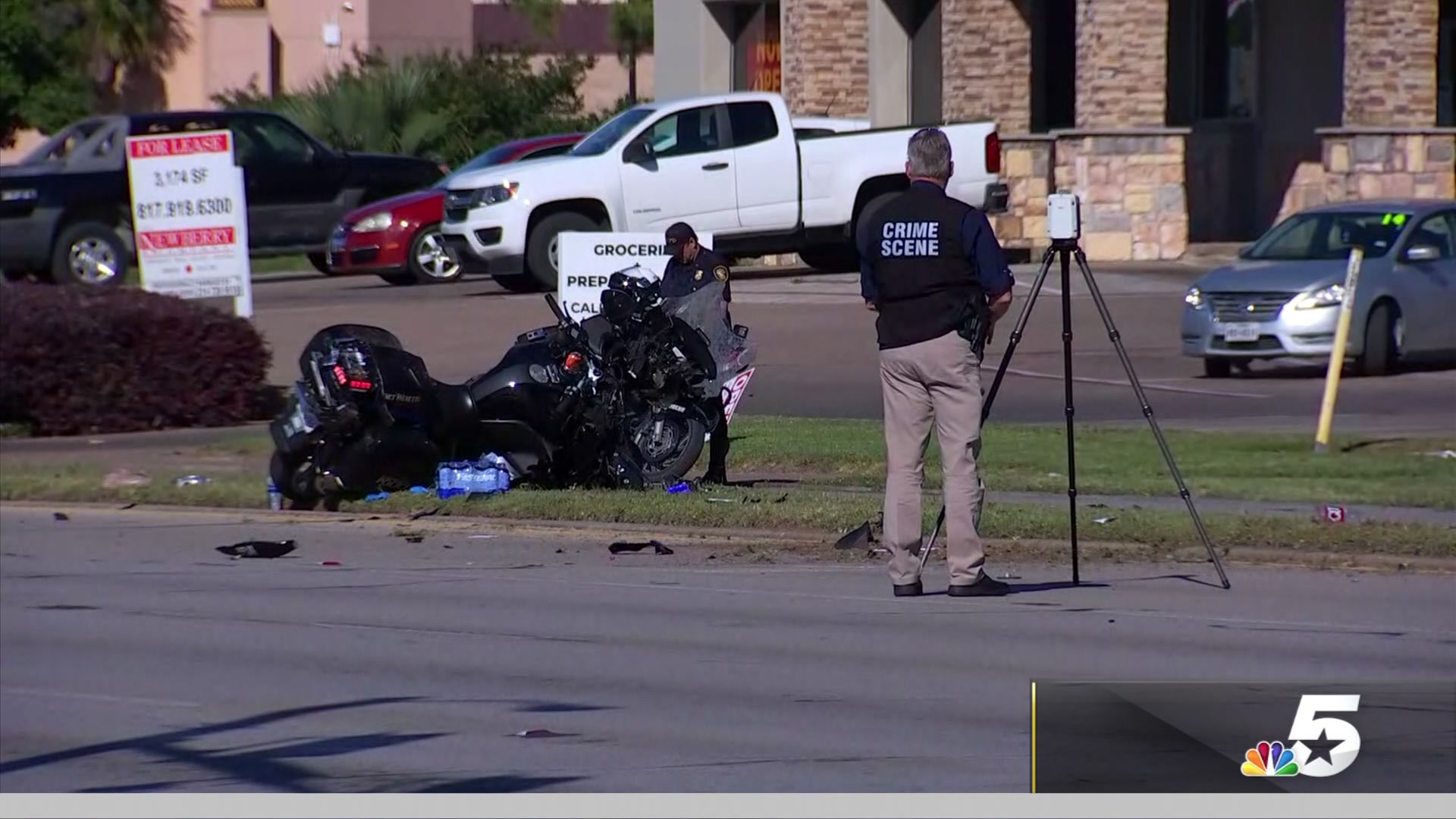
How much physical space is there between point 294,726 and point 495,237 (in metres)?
15.5

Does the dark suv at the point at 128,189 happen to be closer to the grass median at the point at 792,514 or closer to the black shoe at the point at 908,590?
the grass median at the point at 792,514

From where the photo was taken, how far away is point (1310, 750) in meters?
5.92

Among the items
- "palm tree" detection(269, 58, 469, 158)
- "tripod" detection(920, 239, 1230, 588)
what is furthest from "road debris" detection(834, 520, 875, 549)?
"palm tree" detection(269, 58, 469, 158)

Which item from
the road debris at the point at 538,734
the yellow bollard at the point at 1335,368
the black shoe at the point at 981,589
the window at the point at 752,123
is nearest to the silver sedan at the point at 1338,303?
the yellow bollard at the point at 1335,368

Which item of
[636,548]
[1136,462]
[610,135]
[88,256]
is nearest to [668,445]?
[636,548]

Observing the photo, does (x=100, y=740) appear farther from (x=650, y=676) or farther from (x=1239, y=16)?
(x=1239, y=16)

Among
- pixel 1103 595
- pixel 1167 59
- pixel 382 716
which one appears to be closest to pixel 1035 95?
pixel 1167 59

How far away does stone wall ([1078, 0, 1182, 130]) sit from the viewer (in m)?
27.9

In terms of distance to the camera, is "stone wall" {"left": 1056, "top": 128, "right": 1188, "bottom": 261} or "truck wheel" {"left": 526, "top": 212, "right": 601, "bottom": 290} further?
"stone wall" {"left": 1056, "top": 128, "right": 1188, "bottom": 261}

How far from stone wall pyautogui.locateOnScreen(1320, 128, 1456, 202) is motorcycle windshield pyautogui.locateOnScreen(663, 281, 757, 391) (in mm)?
15608

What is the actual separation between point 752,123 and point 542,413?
37.4 ft

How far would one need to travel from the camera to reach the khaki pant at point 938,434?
9.27 meters

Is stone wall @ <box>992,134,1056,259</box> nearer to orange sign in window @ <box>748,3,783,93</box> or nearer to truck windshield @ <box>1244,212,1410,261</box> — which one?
orange sign in window @ <box>748,3,783,93</box>

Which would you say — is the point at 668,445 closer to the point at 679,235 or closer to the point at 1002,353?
the point at 679,235
